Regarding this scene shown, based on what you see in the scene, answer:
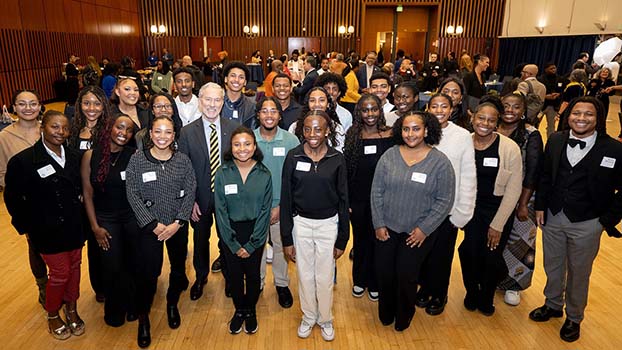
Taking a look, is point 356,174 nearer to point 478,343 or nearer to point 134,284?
point 478,343

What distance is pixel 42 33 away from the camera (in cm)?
1273

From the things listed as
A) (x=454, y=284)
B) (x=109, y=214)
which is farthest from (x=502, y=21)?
(x=109, y=214)

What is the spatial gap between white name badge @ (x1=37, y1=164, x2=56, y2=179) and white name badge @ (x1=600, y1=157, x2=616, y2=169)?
377cm

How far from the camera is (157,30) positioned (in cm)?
1989

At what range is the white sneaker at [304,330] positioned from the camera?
121 inches

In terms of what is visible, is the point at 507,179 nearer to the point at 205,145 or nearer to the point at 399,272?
the point at 399,272

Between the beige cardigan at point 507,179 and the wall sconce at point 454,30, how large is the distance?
18.2m

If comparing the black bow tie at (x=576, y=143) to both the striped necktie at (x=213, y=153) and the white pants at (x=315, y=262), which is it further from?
the striped necktie at (x=213, y=153)

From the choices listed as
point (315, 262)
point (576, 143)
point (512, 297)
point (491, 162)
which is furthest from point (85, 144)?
point (512, 297)

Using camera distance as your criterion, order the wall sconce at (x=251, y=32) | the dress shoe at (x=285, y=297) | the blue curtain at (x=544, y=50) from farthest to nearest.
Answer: the wall sconce at (x=251, y=32), the blue curtain at (x=544, y=50), the dress shoe at (x=285, y=297)

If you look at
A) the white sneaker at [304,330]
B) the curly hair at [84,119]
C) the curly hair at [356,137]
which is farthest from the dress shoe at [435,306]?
the curly hair at [84,119]

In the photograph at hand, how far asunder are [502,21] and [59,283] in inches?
825

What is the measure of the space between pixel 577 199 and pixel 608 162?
0.32 m

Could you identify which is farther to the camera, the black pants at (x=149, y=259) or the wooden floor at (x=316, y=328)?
the wooden floor at (x=316, y=328)
